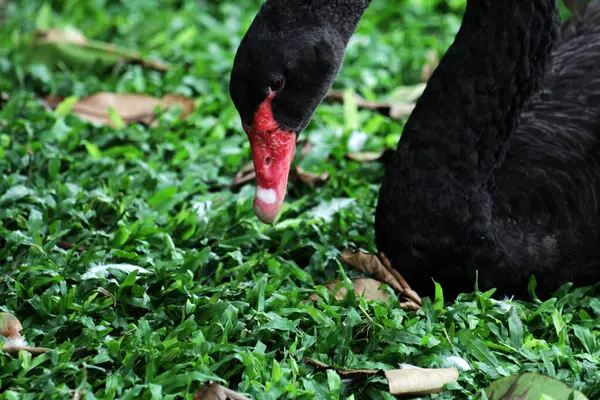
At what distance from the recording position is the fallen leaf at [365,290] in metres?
2.84

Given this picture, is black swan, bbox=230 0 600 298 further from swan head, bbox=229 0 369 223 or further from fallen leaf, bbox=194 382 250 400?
fallen leaf, bbox=194 382 250 400

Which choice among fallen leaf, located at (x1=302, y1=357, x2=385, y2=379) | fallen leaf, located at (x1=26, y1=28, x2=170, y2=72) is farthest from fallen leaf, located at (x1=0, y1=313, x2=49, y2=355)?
fallen leaf, located at (x1=26, y1=28, x2=170, y2=72)

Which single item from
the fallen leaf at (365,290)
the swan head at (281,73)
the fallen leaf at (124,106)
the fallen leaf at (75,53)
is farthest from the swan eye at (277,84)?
the fallen leaf at (75,53)

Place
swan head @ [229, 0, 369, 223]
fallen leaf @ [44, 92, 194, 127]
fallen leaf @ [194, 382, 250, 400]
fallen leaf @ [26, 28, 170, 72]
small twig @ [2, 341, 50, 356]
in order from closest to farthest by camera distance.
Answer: fallen leaf @ [194, 382, 250, 400], small twig @ [2, 341, 50, 356], swan head @ [229, 0, 369, 223], fallen leaf @ [44, 92, 194, 127], fallen leaf @ [26, 28, 170, 72]

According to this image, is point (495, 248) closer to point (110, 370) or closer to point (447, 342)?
point (447, 342)

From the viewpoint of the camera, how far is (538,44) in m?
2.97

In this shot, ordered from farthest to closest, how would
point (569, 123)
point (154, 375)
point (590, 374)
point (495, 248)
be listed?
point (569, 123), point (495, 248), point (590, 374), point (154, 375)

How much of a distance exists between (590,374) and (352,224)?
3.70 ft

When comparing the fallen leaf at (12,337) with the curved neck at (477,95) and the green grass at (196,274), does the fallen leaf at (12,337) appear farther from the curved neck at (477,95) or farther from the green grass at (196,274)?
the curved neck at (477,95)

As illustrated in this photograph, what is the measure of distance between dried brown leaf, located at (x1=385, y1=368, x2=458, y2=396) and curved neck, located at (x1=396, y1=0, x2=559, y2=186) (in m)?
0.65

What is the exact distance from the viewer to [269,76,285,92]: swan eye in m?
2.62

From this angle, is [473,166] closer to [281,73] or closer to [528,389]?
[281,73]

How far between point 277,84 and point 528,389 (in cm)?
100

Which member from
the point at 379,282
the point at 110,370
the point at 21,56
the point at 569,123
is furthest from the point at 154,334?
the point at 21,56
